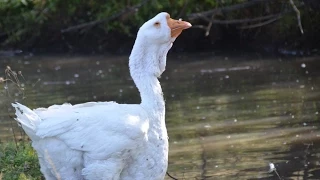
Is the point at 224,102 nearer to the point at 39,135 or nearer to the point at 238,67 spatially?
the point at 238,67

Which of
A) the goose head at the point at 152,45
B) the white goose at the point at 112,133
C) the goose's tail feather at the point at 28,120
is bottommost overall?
the white goose at the point at 112,133

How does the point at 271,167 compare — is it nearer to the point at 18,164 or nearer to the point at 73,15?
the point at 18,164

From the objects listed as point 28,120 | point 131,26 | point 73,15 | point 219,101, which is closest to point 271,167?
point 28,120

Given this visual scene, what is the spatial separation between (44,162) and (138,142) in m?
0.73

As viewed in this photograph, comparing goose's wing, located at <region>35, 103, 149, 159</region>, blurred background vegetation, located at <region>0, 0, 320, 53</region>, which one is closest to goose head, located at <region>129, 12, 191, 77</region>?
goose's wing, located at <region>35, 103, 149, 159</region>

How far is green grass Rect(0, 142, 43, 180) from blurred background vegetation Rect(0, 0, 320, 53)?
11.0 metres

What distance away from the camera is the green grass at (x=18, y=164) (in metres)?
6.80

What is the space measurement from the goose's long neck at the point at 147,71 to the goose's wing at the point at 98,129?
0.23m

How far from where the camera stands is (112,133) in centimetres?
565

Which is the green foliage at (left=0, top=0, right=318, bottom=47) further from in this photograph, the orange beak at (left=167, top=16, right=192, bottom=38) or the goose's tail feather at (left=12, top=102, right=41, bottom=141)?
the goose's tail feather at (left=12, top=102, right=41, bottom=141)

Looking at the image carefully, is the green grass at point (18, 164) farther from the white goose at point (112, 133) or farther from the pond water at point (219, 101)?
the pond water at point (219, 101)

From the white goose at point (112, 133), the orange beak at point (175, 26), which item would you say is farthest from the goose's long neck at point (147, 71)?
the orange beak at point (175, 26)

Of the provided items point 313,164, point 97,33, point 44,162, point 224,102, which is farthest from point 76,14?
point 44,162

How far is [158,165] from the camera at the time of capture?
5887 millimetres
